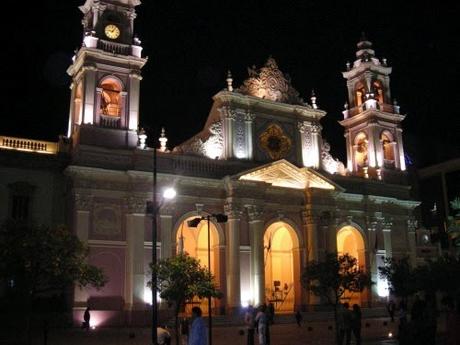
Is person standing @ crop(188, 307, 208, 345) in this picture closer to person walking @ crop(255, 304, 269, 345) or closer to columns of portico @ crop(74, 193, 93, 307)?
person walking @ crop(255, 304, 269, 345)

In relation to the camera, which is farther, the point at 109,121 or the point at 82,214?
the point at 109,121

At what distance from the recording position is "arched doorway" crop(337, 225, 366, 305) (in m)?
47.5

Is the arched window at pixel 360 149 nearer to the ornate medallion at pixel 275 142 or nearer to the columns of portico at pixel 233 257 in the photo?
the ornate medallion at pixel 275 142

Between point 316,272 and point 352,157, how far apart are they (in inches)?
919

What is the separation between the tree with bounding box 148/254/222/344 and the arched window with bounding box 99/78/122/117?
16.3 metres

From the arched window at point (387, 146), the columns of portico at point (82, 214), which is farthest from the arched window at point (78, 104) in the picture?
the arched window at point (387, 146)

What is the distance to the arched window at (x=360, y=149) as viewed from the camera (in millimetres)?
52997

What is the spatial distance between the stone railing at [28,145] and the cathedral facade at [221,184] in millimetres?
67

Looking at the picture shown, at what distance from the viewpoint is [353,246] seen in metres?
50.3

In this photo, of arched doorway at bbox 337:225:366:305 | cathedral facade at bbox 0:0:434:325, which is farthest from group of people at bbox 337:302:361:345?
arched doorway at bbox 337:225:366:305

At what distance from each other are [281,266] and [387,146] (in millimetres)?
14842

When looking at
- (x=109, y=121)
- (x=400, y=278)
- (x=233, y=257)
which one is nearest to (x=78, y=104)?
(x=109, y=121)

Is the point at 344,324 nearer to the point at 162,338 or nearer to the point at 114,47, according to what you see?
the point at 162,338

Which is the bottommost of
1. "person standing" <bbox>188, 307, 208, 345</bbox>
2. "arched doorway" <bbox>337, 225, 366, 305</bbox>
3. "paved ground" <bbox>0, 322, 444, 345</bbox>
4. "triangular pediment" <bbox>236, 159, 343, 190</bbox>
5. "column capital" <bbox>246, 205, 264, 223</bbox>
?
"paved ground" <bbox>0, 322, 444, 345</bbox>
